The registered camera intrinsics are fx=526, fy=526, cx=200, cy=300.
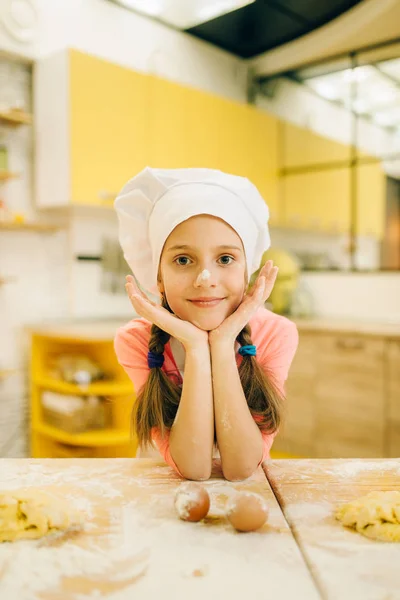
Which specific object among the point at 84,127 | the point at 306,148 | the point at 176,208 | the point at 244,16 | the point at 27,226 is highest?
the point at 244,16

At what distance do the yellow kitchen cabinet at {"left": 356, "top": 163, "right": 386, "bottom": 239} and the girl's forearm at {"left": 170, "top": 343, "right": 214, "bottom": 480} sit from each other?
2.72m

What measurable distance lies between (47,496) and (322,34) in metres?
3.48

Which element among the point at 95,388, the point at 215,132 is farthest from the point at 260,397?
the point at 215,132

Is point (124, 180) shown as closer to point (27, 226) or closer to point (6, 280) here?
point (27, 226)

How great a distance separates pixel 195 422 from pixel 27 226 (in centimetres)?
192

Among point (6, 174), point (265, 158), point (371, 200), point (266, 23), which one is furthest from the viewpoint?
point (265, 158)

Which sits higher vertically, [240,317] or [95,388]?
[240,317]

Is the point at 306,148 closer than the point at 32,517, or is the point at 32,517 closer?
the point at 32,517

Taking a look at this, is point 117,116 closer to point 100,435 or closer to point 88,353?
point 88,353

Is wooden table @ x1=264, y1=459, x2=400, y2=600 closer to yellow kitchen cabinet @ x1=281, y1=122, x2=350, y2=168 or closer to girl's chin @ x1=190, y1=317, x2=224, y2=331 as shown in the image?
girl's chin @ x1=190, y1=317, x2=224, y2=331

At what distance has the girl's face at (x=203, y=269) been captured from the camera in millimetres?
937

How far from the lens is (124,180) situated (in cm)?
280

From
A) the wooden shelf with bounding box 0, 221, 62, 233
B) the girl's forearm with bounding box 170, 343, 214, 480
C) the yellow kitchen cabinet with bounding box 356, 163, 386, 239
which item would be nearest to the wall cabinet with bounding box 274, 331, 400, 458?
the yellow kitchen cabinet with bounding box 356, 163, 386, 239

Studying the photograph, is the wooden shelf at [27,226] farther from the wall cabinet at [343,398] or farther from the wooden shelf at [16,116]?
the wall cabinet at [343,398]
